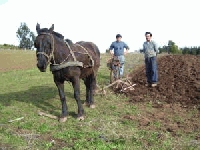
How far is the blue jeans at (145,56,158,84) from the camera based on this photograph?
11101mm

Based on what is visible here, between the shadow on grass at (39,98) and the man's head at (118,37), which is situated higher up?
the man's head at (118,37)

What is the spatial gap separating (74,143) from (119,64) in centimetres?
653

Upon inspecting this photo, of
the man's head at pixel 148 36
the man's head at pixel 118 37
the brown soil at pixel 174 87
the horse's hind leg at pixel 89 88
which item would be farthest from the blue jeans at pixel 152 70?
the horse's hind leg at pixel 89 88

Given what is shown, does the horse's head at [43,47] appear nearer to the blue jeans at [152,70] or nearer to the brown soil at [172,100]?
the brown soil at [172,100]

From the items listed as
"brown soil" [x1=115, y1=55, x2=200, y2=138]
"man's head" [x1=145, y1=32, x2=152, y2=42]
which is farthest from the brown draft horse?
"man's head" [x1=145, y1=32, x2=152, y2=42]

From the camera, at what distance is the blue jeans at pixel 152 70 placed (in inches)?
437

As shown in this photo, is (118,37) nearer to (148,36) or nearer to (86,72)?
(148,36)

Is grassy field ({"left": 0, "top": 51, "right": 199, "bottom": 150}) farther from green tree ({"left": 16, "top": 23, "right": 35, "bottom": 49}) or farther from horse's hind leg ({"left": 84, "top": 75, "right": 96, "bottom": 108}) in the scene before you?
green tree ({"left": 16, "top": 23, "right": 35, "bottom": 49})

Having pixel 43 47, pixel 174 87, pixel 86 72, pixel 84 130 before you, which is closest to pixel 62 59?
pixel 43 47

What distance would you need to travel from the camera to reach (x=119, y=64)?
1198 cm

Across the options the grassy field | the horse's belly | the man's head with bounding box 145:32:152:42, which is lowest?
the grassy field

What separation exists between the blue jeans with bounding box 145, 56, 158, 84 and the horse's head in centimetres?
512

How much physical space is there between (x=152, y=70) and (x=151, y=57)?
49cm

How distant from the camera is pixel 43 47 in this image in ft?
22.5
